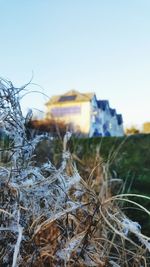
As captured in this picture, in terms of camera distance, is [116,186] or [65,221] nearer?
[65,221]

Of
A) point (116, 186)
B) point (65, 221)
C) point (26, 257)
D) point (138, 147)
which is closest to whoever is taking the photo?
point (26, 257)

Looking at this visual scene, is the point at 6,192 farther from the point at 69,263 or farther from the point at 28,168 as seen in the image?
the point at 69,263

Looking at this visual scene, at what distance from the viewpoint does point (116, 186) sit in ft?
11.3

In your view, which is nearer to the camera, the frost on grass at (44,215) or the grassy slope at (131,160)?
the frost on grass at (44,215)

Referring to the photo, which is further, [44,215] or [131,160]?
[131,160]

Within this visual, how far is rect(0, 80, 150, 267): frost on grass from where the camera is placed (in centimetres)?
69

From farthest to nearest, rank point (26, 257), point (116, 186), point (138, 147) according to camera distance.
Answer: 1. point (138, 147)
2. point (116, 186)
3. point (26, 257)

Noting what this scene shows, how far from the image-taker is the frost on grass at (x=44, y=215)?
0.69m

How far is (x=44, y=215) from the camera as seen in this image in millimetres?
750

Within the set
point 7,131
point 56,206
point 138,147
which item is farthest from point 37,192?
point 138,147

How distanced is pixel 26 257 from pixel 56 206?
0.12 meters

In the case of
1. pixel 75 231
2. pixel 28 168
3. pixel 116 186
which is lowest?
pixel 116 186

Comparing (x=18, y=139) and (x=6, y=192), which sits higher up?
(x=18, y=139)

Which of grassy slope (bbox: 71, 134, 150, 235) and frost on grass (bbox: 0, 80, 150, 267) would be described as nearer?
frost on grass (bbox: 0, 80, 150, 267)
